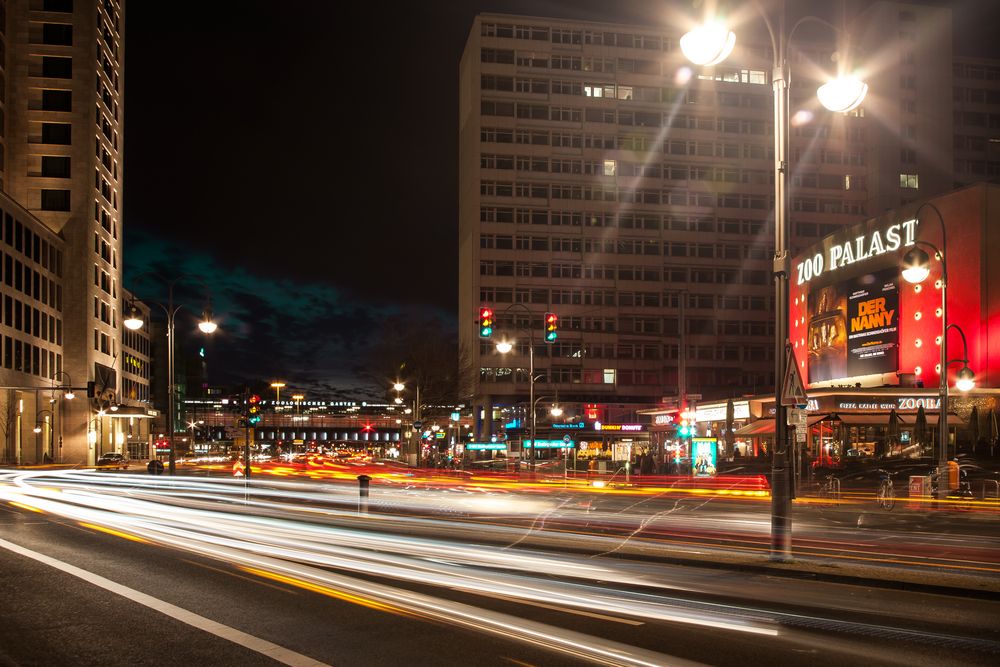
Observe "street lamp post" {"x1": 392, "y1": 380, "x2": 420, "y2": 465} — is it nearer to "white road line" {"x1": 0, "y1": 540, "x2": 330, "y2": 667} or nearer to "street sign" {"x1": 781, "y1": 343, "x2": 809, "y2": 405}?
"white road line" {"x1": 0, "y1": 540, "x2": 330, "y2": 667}

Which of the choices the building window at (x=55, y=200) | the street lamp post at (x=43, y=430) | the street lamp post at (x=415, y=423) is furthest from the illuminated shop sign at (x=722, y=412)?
the building window at (x=55, y=200)

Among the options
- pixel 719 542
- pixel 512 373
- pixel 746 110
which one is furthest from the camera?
pixel 746 110

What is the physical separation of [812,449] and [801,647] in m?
48.2

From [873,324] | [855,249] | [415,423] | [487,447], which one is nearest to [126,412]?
[487,447]

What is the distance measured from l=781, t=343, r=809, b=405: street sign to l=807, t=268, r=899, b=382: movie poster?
132ft

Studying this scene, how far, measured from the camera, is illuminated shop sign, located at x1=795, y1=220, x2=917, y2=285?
49.8m

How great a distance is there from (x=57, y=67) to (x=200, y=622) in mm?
84494

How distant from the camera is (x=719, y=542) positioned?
1844 centimetres

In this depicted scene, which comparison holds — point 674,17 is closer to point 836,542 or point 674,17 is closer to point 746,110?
point 746,110

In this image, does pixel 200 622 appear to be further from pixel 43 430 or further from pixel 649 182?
pixel 649 182

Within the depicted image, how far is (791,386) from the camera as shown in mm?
14266

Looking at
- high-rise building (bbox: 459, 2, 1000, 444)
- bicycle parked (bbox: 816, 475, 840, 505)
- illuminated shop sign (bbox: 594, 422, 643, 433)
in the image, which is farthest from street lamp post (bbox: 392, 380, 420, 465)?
bicycle parked (bbox: 816, 475, 840, 505)

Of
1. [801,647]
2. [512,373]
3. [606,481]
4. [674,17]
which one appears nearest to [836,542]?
[801,647]

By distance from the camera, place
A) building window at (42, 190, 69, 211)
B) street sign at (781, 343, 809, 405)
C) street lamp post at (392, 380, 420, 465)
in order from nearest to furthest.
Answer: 1. street sign at (781, 343, 809, 405)
2. street lamp post at (392, 380, 420, 465)
3. building window at (42, 190, 69, 211)
